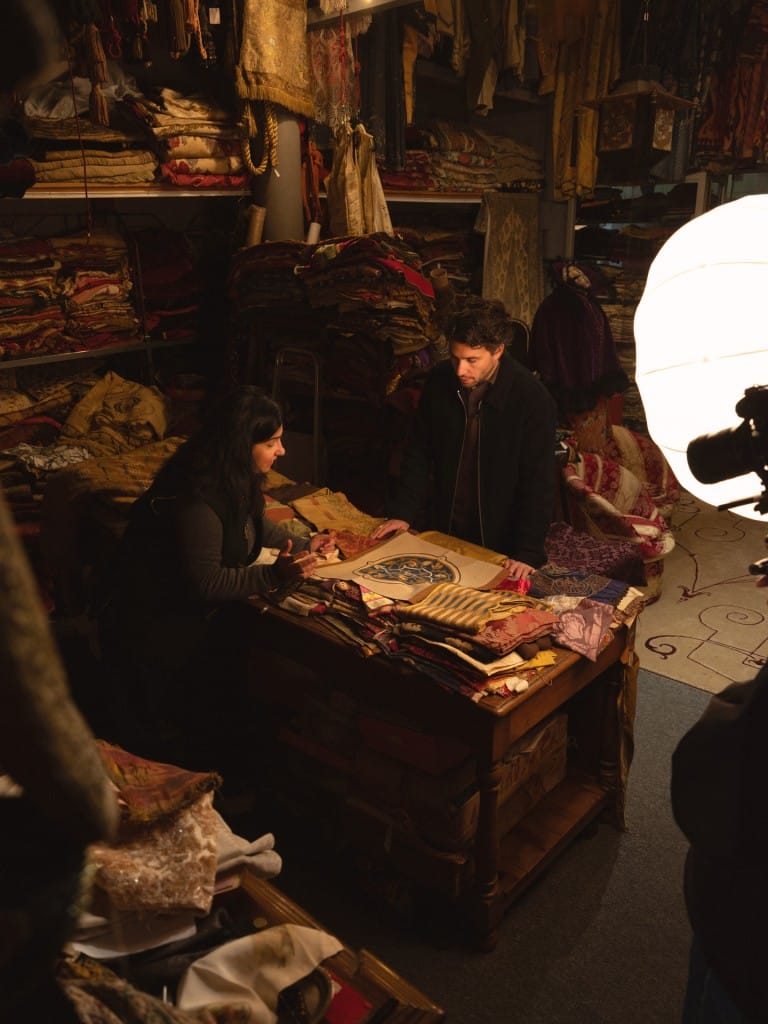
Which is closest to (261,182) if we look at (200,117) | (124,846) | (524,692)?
(200,117)

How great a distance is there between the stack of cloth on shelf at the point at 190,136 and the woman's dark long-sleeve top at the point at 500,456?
152 centimetres

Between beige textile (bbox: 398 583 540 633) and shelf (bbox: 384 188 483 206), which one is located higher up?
shelf (bbox: 384 188 483 206)

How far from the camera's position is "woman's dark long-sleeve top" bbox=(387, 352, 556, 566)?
3062 mm

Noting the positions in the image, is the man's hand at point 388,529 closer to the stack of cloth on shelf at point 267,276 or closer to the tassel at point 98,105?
the stack of cloth on shelf at point 267,276

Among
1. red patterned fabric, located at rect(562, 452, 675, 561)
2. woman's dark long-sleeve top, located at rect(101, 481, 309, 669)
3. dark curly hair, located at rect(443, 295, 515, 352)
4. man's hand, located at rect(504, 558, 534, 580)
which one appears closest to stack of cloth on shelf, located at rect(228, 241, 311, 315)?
dark curly hair, located at rect(443, 295, 515, 352)

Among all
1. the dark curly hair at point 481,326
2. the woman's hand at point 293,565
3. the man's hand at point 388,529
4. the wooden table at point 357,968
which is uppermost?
the dark curly hair at point 481,326

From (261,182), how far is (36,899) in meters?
3.89

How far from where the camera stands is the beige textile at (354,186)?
3.78 m

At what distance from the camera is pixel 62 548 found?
325 centimetres

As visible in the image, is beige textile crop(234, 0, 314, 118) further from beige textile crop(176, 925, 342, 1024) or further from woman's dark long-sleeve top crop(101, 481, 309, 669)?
beige textile crop(176, 925, 342, 1024)

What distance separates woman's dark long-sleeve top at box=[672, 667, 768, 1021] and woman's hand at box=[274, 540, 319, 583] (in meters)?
1.38

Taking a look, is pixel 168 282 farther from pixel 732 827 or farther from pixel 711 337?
pixel 732 827

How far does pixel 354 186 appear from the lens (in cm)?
381

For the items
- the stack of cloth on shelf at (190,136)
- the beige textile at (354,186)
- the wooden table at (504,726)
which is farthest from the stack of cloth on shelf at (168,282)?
the wooden table at (504,726)
